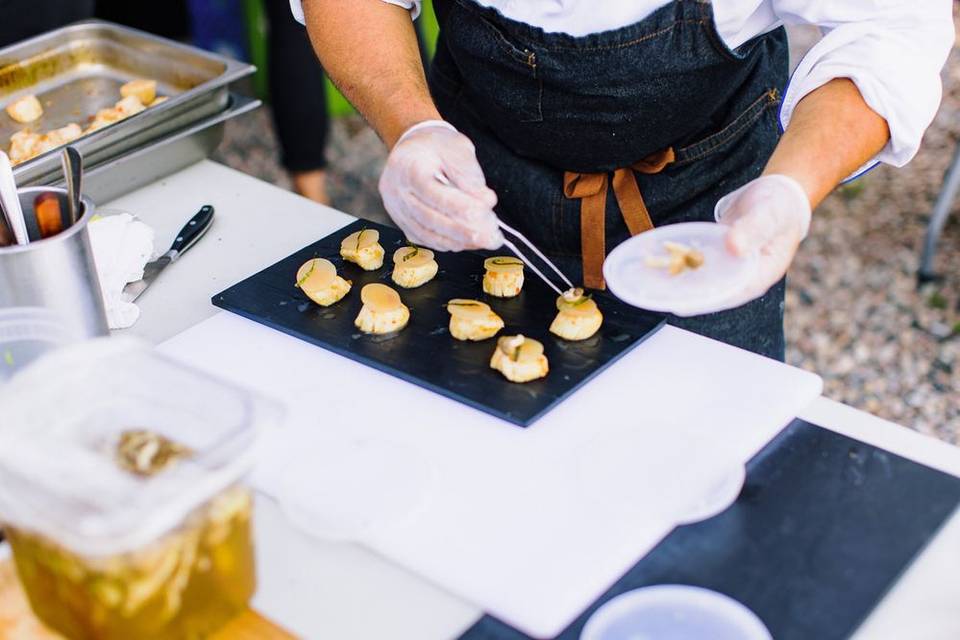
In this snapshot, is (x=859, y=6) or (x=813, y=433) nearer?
(x=813, y=433)

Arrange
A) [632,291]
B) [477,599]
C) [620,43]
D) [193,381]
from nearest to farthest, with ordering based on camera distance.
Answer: [193,381]
[477,599]
[632,291]
[620,43]

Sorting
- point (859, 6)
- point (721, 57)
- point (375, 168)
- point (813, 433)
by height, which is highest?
point (859, 6)

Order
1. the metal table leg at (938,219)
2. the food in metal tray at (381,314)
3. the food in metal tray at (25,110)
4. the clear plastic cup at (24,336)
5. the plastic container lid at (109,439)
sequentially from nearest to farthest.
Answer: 1. the plastic container lid at (109,439)
2. the clear plastic cup at (24,336)
3. the food in metal tray at (381,314)
4. the food in metal tray at (25,110)
5. the metal table leg at (938,219)

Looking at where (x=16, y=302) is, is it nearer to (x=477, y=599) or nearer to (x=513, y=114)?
(x=477, y=599)

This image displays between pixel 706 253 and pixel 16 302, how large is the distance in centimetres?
82

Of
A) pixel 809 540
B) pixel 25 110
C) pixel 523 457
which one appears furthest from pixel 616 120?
pixel 25 110

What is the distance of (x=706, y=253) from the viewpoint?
4.05 feet

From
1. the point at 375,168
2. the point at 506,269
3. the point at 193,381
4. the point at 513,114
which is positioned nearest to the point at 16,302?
the point at 193,381

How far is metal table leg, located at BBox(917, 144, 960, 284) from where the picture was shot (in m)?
3.30

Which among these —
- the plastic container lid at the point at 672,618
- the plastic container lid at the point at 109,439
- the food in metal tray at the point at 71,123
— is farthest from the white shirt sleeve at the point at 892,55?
the food in metal tray at the point at 71,123

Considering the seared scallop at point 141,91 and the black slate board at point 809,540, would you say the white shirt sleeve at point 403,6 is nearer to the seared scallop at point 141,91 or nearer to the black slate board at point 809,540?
the seared scallop at point 141,91

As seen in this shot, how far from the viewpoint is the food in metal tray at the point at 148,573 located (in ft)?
2.72

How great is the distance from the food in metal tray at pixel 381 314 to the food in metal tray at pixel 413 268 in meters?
0.08

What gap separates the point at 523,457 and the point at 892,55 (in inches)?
29.3
